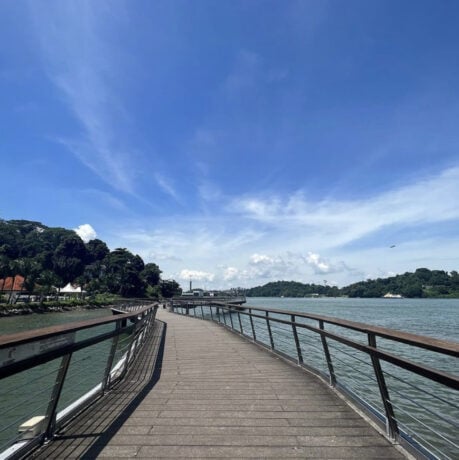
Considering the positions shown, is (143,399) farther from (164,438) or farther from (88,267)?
(88,267)

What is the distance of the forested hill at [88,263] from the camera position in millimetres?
94875

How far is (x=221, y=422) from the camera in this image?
136 inches

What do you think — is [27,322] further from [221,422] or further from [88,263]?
[88,263]

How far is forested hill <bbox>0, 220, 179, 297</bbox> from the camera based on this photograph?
311ft

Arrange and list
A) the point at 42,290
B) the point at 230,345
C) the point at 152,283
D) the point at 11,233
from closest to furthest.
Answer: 1. the point at 230,345
2. the point at 42,290
3. the point at 152,283
4. the point at 11,233

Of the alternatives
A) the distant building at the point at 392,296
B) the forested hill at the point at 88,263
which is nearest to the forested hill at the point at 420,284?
the distant building at the point at 392,296

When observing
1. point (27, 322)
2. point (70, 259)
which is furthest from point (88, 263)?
point (27, 322)

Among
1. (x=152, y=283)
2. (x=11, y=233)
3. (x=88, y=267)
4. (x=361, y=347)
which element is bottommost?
(x=361, y=347)

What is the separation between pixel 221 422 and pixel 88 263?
119499 millimetres

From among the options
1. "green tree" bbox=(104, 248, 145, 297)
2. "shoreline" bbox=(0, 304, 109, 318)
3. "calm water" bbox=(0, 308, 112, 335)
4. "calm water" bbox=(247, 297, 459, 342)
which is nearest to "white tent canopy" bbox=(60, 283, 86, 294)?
"green tree" bbox=(104, 248, 145, 297)

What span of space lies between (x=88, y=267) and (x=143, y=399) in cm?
11388

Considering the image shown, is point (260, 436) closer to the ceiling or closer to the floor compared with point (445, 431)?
closer to the ceiling

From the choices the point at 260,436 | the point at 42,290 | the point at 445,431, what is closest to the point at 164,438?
the point at 260,436

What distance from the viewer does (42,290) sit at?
2351 inches
